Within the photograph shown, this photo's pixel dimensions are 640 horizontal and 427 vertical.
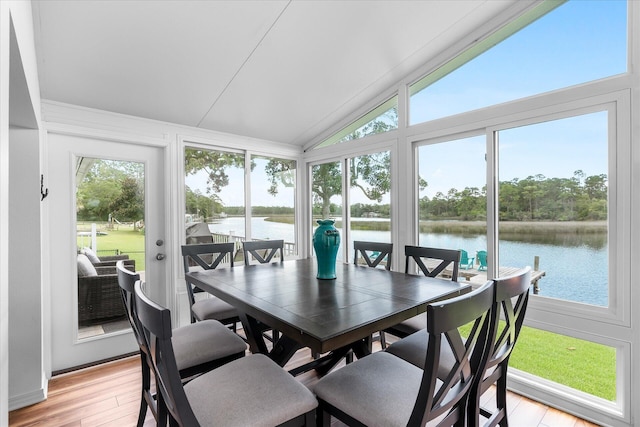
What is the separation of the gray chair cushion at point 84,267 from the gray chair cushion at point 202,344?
54.5 inches

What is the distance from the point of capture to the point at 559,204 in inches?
87.7

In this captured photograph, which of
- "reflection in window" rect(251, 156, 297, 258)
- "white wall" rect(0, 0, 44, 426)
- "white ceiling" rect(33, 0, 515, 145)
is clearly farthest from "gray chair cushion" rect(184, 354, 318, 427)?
"reflection in window" rect(251, 156, 297, 258)

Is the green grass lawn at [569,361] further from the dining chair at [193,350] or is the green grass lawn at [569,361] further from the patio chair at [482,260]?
the dining chair at [193,350]

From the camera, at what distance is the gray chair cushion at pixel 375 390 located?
122 centimetres

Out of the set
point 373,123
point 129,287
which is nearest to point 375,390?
point 129,287

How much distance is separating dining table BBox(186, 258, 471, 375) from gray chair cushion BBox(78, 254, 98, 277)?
1.15 m

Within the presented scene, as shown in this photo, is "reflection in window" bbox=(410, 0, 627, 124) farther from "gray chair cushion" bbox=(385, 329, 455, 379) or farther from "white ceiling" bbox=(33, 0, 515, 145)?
"gray chair cushion" bbox=(385, 329, 455, 379)

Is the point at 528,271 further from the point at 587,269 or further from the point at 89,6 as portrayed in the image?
the point at 89,6

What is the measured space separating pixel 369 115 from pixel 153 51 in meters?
2.17

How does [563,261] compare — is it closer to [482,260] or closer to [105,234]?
[482,260]

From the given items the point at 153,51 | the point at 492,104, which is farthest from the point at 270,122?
the point at 492,104

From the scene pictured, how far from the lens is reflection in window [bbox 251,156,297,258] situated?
388 centimetres

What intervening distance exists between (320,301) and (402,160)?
6.40 feet

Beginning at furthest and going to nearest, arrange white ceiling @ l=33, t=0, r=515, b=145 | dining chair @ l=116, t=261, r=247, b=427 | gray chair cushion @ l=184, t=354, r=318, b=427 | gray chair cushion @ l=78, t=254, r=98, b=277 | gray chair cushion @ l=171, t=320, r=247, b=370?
gray chair cushion @ l=78, t=254, r=98, b=277 < white ceiling @ l=33, t=0, r=515, b=145 < gray chair cushion @ l=171, t=320, r=247, b=370 < dining chair @ l=116, t=261, r=247, b=427 < gray chair cushion @ l=184, t=354, r=318, b=427
